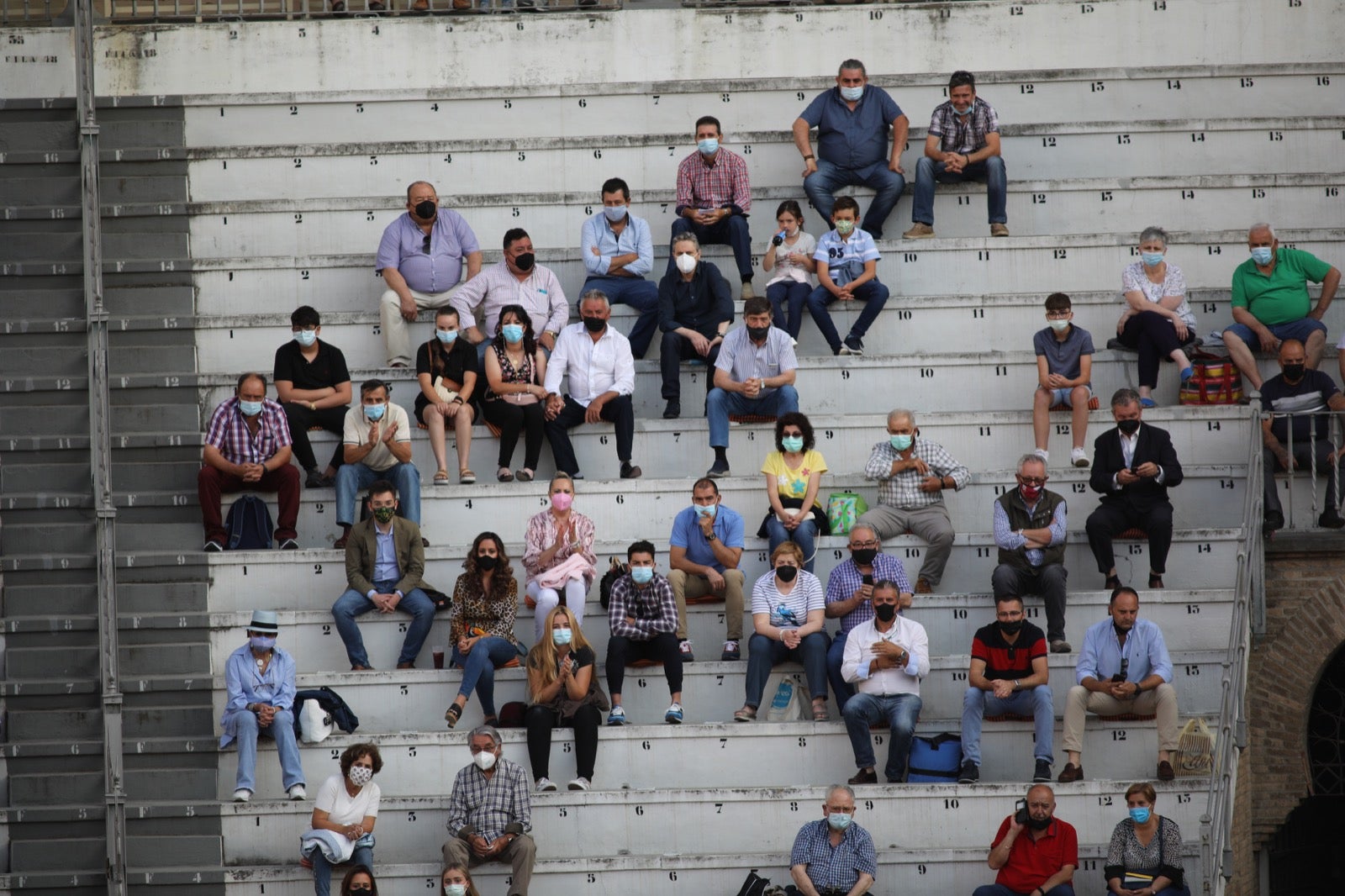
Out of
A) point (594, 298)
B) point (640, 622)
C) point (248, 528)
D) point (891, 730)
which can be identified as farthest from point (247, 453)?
point (891, 730)

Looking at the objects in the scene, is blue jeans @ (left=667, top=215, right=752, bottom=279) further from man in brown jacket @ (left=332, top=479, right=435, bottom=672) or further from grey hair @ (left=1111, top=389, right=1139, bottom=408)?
grey hair @ (left=1111, top=389, right=1139, bottom=408)

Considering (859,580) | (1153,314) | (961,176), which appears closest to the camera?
(859,580)

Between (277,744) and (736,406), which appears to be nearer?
(277,744)

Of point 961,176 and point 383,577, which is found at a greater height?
point 961,176

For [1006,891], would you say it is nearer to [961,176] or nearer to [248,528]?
[248,528]

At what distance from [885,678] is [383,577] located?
3405mm

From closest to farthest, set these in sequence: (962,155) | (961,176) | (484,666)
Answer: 1. (484,666)
2. (962,155)
3. (961,176)

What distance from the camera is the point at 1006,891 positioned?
12.2m

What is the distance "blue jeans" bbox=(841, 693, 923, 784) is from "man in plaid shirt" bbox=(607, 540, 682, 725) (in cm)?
115

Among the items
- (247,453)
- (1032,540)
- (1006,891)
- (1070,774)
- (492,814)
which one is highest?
(247,453)

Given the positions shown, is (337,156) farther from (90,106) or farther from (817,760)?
(817,760)

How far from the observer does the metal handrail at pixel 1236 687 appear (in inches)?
475

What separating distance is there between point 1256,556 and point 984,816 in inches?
103

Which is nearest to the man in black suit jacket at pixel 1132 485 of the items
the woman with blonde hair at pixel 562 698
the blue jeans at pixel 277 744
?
the woman with blonde hair at pixel 562 698
